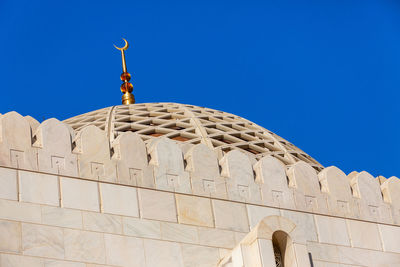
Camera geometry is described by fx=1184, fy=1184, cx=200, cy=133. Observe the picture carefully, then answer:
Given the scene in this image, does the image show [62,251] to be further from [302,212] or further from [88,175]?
[302,212]

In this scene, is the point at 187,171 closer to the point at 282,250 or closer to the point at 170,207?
the point at 170,207

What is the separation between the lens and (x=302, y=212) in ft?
61.6

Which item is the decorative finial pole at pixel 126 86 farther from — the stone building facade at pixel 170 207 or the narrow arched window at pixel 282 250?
the narrow arched window at pixel 282 250

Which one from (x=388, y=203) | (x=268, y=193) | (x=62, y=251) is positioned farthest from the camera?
(x=388, y=203)

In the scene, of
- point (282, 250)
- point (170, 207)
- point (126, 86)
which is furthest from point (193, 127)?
point (282, 250)

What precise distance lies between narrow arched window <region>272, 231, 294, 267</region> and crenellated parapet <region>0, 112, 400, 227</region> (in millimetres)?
1075

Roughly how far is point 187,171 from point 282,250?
1.90 m

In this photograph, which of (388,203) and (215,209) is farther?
(388,203)

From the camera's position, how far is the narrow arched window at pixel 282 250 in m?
17.4

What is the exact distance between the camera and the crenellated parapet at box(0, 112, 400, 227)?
17.0 m

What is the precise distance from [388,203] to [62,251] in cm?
634

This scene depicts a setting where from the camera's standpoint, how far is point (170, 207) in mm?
17500

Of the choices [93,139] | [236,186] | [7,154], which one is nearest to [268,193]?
[236,186]

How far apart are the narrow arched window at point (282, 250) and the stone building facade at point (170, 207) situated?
2cm
